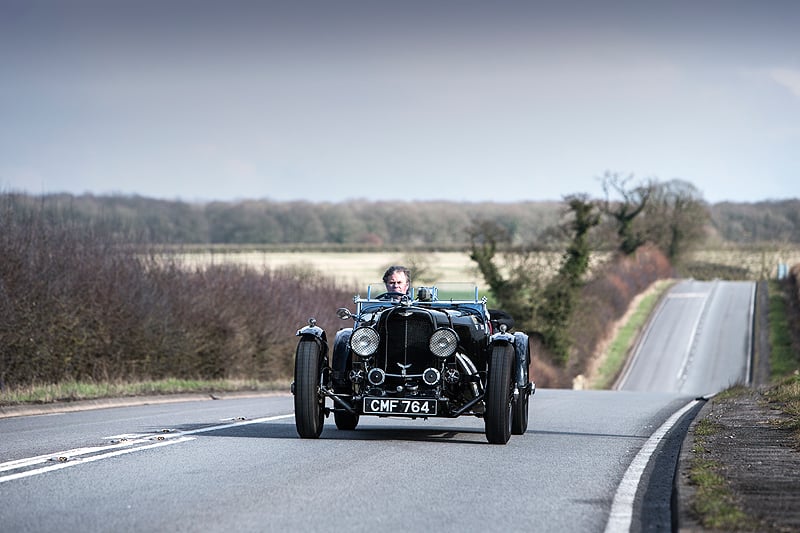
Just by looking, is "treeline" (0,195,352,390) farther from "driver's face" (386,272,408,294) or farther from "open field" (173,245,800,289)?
"driver's face" (386,272,408,294)

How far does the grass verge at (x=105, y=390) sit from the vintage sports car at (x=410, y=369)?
7.17 metres

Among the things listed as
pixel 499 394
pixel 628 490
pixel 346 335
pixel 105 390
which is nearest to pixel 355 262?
pixel 105 390

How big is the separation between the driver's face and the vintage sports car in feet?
1.88

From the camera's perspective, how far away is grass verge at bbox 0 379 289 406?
1943cm

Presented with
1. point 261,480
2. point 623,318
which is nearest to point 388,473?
point 261,480

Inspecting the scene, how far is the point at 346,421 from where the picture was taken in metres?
14.7

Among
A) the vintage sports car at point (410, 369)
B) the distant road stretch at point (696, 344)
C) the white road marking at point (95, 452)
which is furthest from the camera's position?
the distant road stretch at point (696, 344)

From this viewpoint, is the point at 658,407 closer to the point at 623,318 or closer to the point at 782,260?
the point at 623,318

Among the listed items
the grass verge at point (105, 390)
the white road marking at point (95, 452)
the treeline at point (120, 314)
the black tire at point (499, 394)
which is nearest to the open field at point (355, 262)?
the treeline at point (120, 314)

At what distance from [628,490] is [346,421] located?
217 inches

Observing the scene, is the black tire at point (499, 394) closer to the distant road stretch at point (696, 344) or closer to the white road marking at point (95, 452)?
the white road marking at point (95, 452)

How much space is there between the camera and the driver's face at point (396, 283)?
47.5 feet

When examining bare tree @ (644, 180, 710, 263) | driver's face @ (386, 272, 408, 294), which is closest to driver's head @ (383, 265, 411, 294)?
driver's face @ (386, 272, 408, 294)

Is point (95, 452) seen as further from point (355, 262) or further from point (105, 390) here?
point (355, 262)
